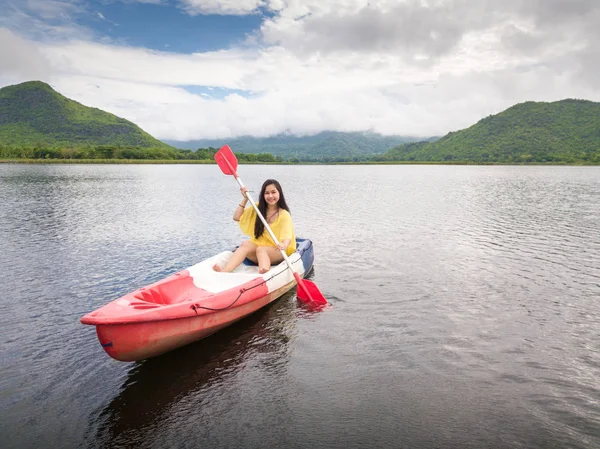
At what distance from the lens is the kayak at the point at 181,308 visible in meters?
6.09

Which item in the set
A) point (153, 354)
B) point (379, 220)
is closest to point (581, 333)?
point (153, 354)

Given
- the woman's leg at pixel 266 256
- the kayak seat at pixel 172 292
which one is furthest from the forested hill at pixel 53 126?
the kayak seat at pixel 172 292

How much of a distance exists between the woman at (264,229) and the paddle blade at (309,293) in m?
0.87

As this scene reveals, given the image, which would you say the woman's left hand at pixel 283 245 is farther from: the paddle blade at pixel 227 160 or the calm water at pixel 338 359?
the paddle blade at pixel 227 160

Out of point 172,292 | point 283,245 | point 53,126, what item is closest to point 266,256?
point 283,245

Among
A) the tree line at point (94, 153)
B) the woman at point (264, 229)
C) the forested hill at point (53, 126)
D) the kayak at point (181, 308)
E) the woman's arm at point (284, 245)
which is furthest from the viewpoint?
the forested hill at point (53, 126)

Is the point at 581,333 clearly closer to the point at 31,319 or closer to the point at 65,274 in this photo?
the point at 31,319

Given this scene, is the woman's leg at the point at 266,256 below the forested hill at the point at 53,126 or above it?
below

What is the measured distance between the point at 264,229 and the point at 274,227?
0.85 ft

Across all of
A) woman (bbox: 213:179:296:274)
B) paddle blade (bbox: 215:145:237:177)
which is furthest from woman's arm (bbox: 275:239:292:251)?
paddle blade (bbox: 215:145:237:177)

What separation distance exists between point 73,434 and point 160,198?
97.2 feet

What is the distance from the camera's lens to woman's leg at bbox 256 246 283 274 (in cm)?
997

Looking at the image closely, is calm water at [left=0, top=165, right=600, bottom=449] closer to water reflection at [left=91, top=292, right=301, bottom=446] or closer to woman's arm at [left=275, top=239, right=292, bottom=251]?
water reflection at [left=91, top=292, right=301, bottom=446]

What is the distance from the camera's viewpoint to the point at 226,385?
21.2 feet
